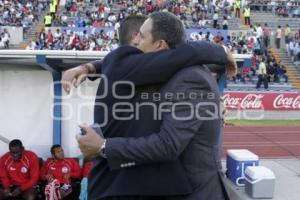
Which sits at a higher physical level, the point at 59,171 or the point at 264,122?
the point at 59,171

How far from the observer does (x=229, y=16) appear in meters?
27.9

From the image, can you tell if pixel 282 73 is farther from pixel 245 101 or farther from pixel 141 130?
pixel 141 130

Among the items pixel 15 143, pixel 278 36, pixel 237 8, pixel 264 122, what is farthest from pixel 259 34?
pixel 15 143

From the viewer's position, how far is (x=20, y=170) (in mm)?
6000

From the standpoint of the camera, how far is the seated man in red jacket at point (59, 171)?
19.4 feet

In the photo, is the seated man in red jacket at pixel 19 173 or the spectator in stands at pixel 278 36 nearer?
the seated man in red jacket at pixel 19 173

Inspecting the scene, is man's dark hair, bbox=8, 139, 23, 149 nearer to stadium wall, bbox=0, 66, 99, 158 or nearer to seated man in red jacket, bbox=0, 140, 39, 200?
seated man in red jacket, bbox=0, 140, 39, 200

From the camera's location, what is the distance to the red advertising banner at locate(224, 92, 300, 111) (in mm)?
18312

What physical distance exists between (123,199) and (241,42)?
22.3 m

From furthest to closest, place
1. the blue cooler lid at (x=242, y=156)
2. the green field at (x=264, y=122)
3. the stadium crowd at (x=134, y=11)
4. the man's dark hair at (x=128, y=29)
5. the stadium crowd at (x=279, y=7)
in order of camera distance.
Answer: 1. the stadium crowd at (x=279, y=7)
2. the stadium crowd at (x=134, y=11)
3. the green field at (x=264, y=122)
4. the blue cooler lid at (x=242, y=156)
5. the man's dark hair at (x=128, y=29)

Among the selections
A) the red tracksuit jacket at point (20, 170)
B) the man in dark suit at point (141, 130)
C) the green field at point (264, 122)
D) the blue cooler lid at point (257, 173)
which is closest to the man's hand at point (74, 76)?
the man in dark suit at point (141, 130)

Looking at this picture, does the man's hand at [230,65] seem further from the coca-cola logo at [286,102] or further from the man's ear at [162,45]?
the coca-cola logo at [286,102]

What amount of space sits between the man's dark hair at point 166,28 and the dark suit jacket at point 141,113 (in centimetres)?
6

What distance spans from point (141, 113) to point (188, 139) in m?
0.21
